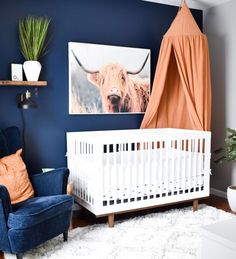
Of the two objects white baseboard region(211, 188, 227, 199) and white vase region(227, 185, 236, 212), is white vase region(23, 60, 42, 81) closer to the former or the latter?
white vase region(227, 185, 236, 212)

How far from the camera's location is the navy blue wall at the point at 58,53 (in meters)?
3.35

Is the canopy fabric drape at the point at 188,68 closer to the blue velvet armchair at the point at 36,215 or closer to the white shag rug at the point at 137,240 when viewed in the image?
the white shag rug at the point at 137,240

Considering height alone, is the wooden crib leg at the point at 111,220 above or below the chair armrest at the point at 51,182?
below

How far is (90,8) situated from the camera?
375 centimetres

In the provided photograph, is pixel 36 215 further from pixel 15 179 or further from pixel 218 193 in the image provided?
pixel 218 193

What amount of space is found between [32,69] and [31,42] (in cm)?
Answer: 29

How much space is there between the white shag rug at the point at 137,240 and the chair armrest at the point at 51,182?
418mm

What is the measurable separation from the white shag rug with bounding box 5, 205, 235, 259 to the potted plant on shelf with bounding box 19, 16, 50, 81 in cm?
164

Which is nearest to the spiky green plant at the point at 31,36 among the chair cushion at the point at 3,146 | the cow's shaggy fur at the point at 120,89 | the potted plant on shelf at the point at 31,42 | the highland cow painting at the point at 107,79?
the potted plant on shelf at the point at 31,42

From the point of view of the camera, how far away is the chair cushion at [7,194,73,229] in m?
2.37

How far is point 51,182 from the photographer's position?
2.99m

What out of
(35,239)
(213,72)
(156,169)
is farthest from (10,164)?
(213,72)

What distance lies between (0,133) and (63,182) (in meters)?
0.76

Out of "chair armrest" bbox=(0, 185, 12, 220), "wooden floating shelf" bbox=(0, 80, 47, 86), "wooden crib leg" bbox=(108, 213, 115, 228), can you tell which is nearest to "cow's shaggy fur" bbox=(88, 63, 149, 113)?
"wooden floating shelf" bbox=(0, 80, 47, 86)
